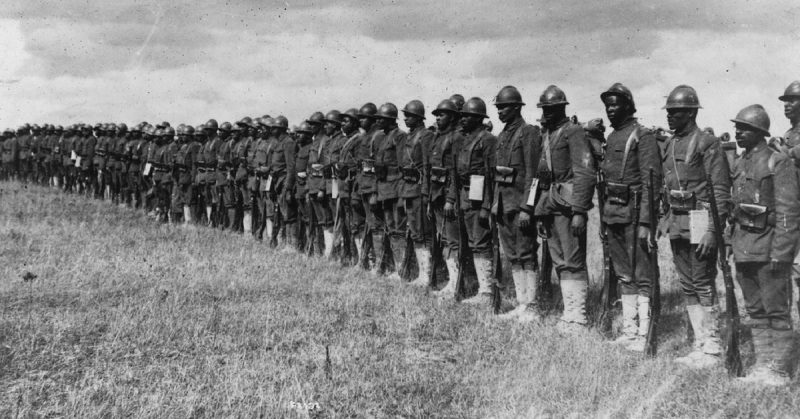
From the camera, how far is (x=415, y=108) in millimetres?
9891

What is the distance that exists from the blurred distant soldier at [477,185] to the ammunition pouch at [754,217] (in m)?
3.30

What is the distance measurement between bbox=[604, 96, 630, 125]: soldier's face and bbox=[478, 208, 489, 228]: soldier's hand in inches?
87.4

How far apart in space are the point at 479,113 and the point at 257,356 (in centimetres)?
454

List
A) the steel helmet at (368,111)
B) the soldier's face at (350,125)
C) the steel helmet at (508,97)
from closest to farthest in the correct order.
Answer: the steel helmet at (508,97) → the steel helmet at (368,111) → the soldier's face at (350,125)

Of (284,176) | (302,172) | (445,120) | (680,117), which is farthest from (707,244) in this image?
(284,176)

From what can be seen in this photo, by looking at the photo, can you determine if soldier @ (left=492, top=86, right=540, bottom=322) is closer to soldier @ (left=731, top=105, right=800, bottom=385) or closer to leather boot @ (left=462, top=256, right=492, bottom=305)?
leather boot @ (left=462, top=256, right=492, bottom=305)

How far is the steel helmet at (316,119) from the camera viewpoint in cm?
1238

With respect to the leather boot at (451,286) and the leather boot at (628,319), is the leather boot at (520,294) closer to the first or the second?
the leather boot at (451,286)

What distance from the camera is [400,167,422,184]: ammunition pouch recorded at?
955cm

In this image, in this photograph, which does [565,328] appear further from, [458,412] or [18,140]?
[18,140]

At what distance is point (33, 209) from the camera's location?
53.3 feet

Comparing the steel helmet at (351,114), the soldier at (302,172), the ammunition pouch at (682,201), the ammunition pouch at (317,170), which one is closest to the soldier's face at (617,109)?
the ammunition pouch at (682,201)

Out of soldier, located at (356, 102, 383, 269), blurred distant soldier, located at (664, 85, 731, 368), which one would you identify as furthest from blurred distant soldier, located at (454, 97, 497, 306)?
blurred distant soldier, located at (664, 85, 731, 368)

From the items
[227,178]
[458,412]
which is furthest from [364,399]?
[227,178]
